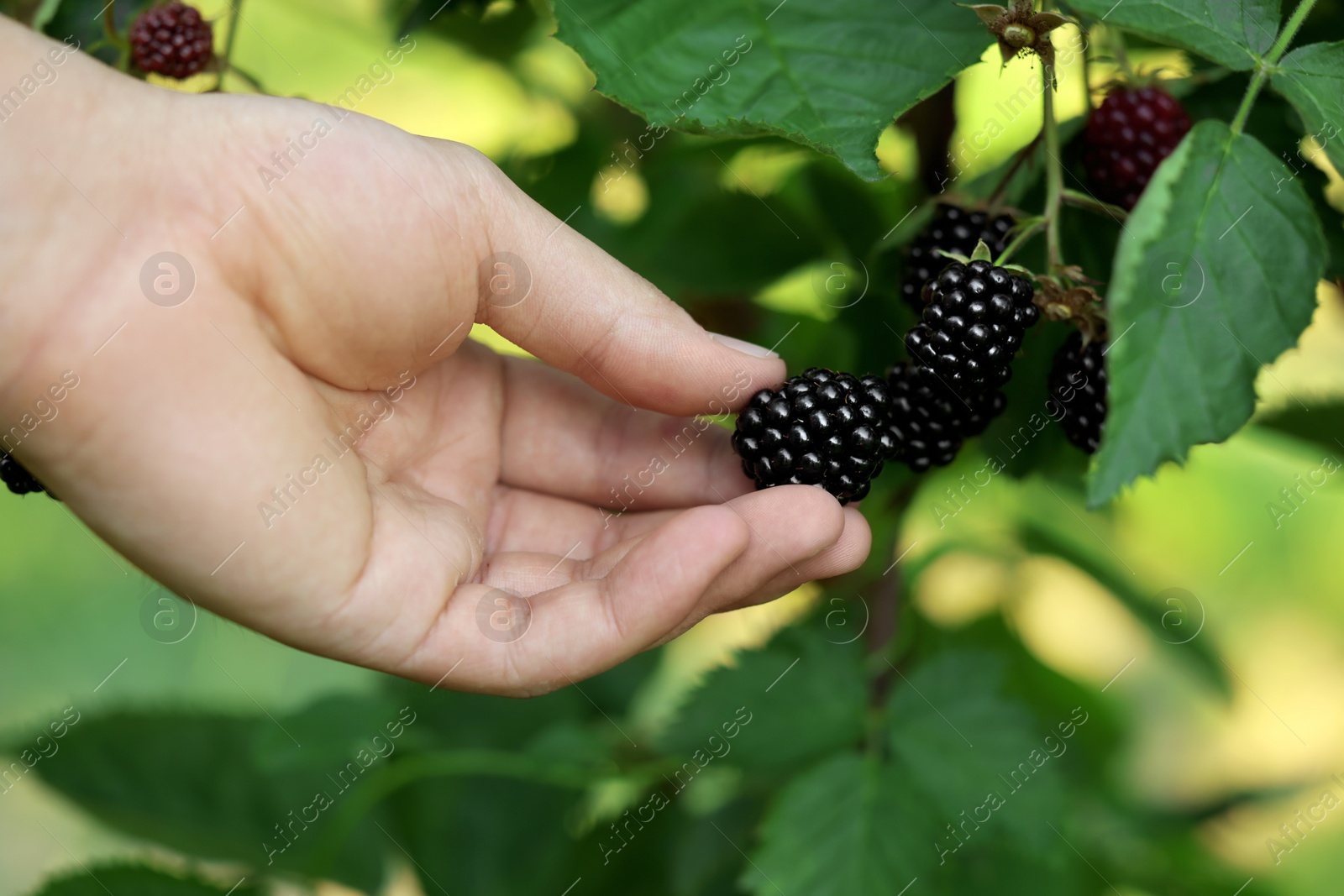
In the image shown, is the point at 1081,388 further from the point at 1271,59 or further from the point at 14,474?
the point at 14,474

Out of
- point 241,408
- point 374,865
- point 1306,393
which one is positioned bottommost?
point 374,865

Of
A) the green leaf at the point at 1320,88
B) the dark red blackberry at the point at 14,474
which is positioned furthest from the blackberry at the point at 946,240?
the dark red blackberry at the point at 14,474

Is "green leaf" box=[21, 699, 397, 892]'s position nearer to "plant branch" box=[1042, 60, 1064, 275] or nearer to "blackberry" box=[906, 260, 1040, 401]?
"blackberry" box=[906, 260, 1040, 401]

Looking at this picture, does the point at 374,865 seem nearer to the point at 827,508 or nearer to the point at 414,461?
the point at 414,461

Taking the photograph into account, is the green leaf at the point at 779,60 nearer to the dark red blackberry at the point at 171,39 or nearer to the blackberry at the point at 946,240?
the blackberry at the point at 946,240

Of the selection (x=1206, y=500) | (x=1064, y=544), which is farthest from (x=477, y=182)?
(x=1206, y=500)

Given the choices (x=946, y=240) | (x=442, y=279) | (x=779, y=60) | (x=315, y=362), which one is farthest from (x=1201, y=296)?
(x=315, y=362)

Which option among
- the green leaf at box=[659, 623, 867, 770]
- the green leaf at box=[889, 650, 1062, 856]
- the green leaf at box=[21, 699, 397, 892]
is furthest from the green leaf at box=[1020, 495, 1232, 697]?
the green leaf at box=[21, 699, 397, 892]
